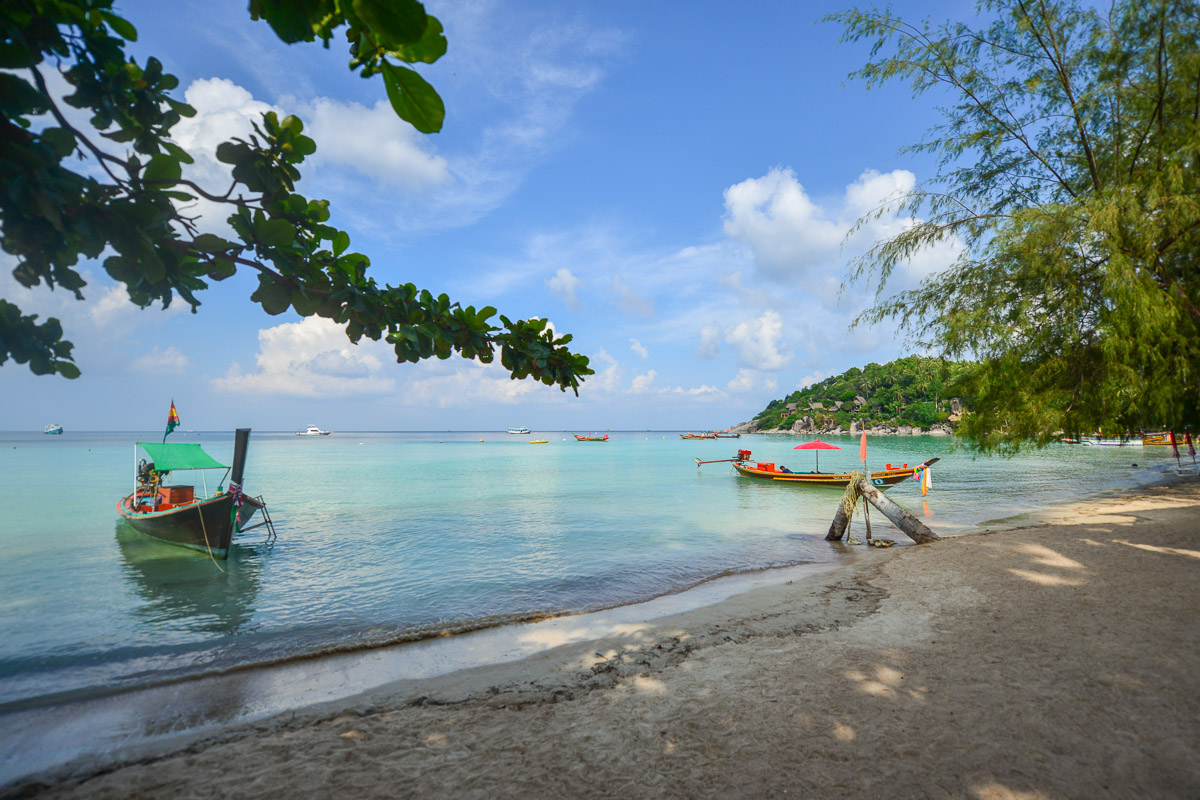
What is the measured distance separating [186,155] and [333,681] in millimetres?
6481

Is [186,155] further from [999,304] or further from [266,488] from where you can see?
[266,488]

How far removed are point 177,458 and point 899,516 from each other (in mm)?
21744

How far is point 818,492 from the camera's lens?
2723 centimetres

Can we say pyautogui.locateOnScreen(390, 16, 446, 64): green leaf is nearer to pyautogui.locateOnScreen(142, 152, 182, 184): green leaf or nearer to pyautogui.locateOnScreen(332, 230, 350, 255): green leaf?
pyautogui.locateOnScreen(142, 152, 182, 184): green leaf

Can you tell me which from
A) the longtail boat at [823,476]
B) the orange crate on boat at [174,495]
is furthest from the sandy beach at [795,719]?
the longtail boat at [823,476]

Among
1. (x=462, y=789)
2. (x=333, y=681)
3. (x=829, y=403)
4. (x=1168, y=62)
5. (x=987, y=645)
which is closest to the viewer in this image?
(x=462, y=789)

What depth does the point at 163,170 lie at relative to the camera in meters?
1.56

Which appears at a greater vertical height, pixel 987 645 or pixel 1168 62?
pixel 1168 62

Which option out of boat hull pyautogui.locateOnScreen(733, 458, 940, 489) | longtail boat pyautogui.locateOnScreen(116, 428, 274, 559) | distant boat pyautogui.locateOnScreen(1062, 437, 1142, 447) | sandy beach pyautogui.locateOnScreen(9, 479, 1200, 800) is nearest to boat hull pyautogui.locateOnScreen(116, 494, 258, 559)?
longtail boat pyautogui.locateOnScreen(116, 428, 274, 559)

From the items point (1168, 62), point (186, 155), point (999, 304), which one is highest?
point (1168, 62)

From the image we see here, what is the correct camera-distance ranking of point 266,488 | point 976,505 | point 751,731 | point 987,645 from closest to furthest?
point 751,731
point 987,645
point 976,505
point 266,488

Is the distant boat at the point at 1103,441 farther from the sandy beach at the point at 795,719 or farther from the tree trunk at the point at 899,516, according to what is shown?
the sandy beach at the point at 795,719

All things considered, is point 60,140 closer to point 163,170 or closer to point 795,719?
point 163,170

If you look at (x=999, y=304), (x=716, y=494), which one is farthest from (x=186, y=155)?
(x=716, y=494)
